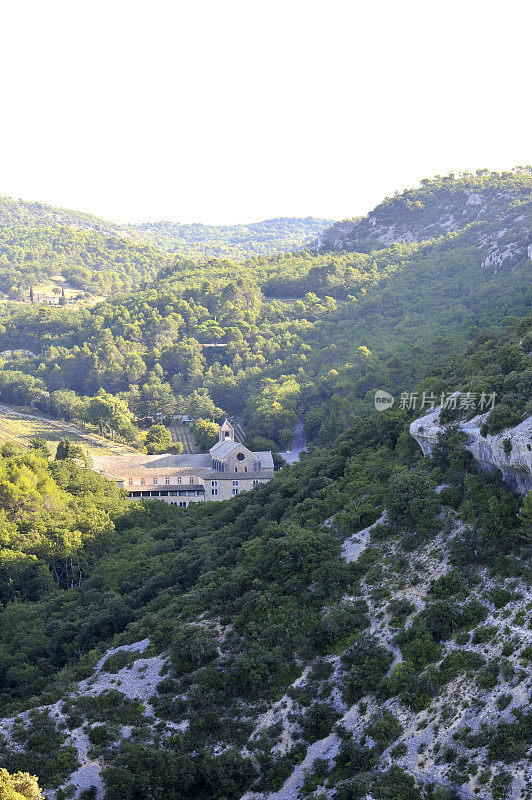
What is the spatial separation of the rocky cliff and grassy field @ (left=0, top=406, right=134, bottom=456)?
36.4m

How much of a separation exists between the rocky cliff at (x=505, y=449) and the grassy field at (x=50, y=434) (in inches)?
1433

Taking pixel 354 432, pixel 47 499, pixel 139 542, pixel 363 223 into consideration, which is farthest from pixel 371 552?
pixel 363 223

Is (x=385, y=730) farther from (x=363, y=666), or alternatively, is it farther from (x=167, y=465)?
(x=167, y=465)

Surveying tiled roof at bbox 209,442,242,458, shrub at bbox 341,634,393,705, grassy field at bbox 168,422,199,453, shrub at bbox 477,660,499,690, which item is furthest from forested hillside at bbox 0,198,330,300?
shrub at bbox 477,660,499,690

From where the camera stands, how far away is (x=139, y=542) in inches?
1305

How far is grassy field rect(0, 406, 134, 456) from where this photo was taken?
5500cm

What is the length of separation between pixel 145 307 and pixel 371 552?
72.3m

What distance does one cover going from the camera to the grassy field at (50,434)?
5500 cm

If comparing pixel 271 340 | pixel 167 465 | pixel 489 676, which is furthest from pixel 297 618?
pixel 271 340

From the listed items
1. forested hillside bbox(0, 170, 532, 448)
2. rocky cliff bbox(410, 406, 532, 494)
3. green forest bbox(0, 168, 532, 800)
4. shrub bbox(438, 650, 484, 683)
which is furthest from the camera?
forested hillside bbox(0, 170, 532, 448)

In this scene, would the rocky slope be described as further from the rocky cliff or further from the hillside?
the rocky cliff

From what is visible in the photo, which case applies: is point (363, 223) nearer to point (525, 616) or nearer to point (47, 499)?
point (47, 499)

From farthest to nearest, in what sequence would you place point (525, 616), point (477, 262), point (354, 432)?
point (477, 262), point (354, 432), point (525, 616)

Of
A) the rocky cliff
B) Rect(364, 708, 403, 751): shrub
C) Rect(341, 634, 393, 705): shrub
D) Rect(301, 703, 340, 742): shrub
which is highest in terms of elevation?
the rocky cliff
